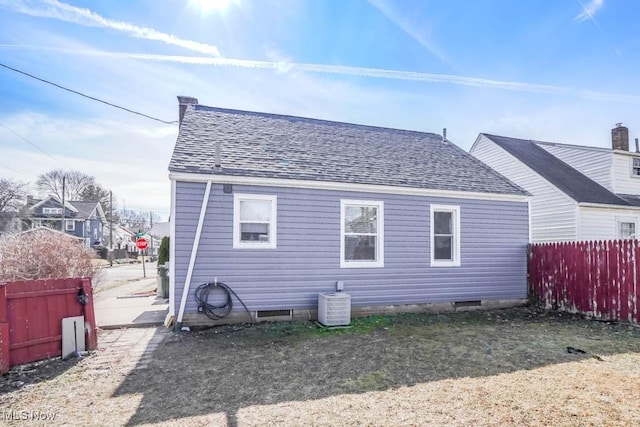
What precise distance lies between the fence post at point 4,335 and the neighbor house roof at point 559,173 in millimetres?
15110

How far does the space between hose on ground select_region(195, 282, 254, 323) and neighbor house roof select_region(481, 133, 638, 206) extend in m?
12.1

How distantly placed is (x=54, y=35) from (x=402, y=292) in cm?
1025

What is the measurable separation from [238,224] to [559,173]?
546 inches

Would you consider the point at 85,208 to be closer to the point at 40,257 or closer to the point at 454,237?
the point at 40,257

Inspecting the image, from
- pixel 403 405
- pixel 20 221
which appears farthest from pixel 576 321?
pixel 20 221

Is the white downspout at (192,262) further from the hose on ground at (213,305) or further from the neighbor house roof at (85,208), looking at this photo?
the neighbor house roof at (85,208)

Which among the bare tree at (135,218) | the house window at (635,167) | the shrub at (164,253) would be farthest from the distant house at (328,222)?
the bare tree at (135,218)

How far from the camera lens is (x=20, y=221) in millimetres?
38156

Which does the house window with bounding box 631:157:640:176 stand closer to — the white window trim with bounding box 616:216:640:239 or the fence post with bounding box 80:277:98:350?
the white window trim with bounding box 616:216:640:239

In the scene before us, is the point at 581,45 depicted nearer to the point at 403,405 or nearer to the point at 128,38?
the point at 403,405

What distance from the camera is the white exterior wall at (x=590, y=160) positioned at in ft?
47.2

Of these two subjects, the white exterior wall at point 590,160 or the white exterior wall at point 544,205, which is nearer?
the white exterior wall at point 544,205

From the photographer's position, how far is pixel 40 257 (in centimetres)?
859

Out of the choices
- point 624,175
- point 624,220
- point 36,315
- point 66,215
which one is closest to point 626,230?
point 624,220
